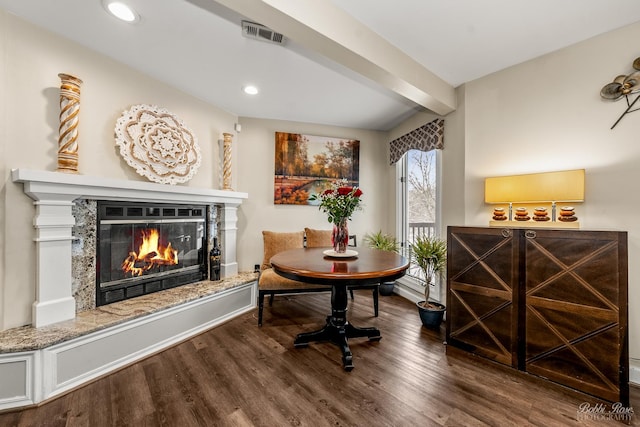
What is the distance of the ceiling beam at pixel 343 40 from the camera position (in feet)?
4.65

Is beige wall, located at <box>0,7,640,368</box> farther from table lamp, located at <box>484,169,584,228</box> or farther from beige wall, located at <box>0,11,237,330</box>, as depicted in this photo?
table lamp, located at <box>484,169,584,228</box>

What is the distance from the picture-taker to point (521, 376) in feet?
5.78

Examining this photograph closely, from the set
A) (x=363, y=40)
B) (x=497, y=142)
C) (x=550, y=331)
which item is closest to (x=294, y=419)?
(x=550, y=331)

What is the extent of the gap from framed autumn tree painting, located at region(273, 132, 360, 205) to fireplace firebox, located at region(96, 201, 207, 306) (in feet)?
3.68

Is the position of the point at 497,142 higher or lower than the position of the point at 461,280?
higher

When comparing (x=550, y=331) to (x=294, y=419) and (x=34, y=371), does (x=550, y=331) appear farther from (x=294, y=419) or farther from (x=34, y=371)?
(x=34, y=371)

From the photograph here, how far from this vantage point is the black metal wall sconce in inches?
67.8

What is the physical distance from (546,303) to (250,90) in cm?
313

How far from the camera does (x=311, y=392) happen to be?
63.5 inches

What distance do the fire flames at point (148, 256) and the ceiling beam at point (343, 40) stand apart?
2128mm

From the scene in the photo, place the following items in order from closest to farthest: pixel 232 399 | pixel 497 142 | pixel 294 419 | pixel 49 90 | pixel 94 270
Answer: pixel 294 419 → pixel 232 399 → pixel 49 90 → pixel 94 270 → pixel 497 142

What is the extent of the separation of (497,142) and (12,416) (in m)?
3.93

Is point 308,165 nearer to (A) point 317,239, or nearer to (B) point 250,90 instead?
(A) point 317,239

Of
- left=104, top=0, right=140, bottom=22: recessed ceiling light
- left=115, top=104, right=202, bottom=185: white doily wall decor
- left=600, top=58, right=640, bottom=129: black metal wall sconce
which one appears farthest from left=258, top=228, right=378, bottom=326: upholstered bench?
left=600, top=58, right=640, bottom=129: black metal wall sconce
